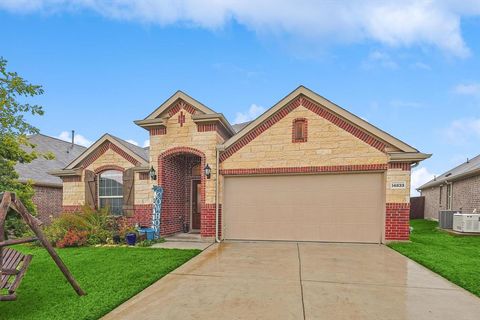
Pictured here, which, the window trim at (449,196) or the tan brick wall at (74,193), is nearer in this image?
A: the tan brick wall at (74,193)

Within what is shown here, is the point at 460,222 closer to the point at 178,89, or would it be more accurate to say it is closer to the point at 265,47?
the point at 265,47

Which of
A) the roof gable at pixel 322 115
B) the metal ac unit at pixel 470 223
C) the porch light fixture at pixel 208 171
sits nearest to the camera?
the roof gable at pixel 322 115

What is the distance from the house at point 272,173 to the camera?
9273 millimetres

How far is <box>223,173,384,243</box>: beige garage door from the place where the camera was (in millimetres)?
9359

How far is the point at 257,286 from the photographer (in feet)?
16.6

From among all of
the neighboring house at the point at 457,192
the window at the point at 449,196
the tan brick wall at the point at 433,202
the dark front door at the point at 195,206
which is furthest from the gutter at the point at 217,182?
the tan brick wall at the point at 433,202

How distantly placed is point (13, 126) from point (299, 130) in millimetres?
8548

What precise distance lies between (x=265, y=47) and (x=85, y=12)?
7.99m

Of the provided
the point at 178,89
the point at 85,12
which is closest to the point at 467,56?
the point at 178,89

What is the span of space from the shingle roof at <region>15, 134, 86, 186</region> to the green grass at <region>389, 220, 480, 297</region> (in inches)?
592

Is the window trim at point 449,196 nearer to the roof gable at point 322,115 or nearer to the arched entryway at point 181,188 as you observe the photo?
the roof gable at point 322,115

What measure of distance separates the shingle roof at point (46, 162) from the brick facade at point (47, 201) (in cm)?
50

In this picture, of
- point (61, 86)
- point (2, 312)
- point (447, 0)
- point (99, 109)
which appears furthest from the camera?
point (99, 109)

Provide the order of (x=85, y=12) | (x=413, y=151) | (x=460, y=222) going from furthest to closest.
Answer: (x=460, y=222)
(x=85, y=12)
(x=413, y=151)
